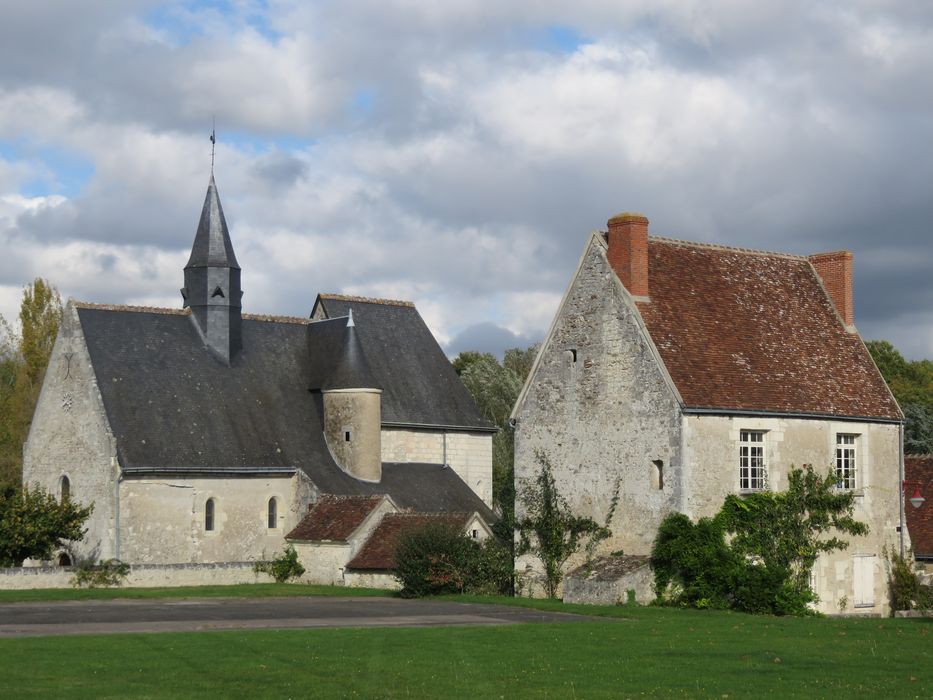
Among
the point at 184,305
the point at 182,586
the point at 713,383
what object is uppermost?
the point at 184,305

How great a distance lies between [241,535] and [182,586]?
171 inches

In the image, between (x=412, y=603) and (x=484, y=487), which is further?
(x=484, y=487)

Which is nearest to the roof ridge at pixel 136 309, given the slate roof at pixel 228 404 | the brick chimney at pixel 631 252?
the slate roof at pixel 228 404

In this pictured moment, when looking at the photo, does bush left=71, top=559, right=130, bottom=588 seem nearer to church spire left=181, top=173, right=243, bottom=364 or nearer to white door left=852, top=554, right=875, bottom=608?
church spire left=181, top=173, right=243, bottom=364

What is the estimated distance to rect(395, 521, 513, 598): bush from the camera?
33.7 metres

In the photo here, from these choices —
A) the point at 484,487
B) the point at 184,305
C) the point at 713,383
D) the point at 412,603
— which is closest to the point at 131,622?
the point at 412,603

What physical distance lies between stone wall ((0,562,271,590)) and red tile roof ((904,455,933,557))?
64.9 ft

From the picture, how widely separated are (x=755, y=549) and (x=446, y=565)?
25.5 ft

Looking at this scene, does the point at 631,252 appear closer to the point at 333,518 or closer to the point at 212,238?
the point at 333,518

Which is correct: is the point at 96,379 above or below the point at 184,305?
below

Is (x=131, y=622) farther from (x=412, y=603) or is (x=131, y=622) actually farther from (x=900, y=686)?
(x=900, y=686)

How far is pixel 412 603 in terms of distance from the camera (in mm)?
32062

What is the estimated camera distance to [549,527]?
3394cm

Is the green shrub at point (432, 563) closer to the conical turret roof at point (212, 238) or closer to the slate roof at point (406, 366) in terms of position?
the slate roof at point (406, 366)
